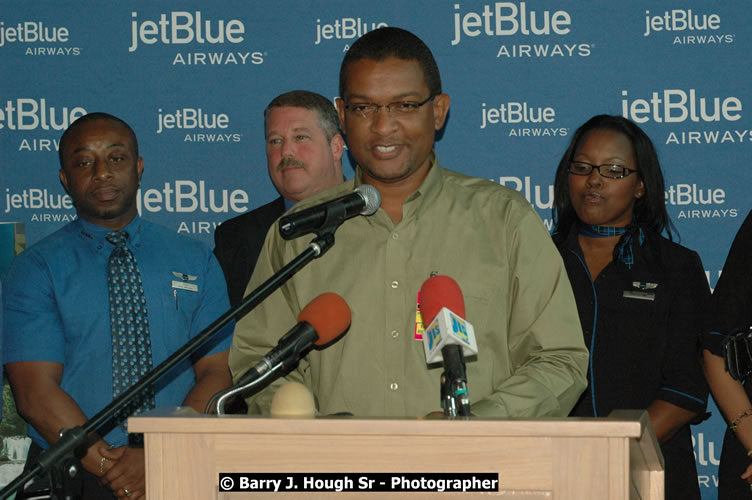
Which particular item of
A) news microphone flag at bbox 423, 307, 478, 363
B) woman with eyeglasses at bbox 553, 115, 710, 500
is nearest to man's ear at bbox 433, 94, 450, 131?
news microphone flag at bbox 423, 307, 478, 363

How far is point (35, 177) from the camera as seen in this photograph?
15.4 ft

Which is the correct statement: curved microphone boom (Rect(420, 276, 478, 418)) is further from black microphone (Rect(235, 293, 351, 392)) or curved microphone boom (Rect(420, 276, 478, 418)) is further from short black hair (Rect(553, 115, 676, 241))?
short black hair (Rect(553, 115, 676, 241))

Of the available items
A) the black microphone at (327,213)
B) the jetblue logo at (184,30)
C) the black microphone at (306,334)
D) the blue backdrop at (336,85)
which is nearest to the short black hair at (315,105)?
the blue backdrop at (336,85)

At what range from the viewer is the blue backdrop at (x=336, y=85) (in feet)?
14.6

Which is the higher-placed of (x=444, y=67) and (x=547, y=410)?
(x=444, y=67)

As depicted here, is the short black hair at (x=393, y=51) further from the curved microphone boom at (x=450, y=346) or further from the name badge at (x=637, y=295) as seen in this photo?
the name badge at (x=637, y=295)

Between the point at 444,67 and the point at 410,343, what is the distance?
2.35 metres

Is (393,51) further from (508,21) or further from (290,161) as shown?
(508,21)

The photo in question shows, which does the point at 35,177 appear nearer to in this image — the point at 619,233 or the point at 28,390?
the point at 28,390

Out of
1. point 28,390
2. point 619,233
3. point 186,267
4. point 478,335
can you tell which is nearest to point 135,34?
point 186,267

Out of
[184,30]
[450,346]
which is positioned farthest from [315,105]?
[450,346]

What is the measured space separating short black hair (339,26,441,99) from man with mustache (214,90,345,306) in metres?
1.57

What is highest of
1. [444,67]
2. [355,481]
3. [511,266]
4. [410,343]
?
[444,67]

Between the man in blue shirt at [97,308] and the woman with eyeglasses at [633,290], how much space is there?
159cm
